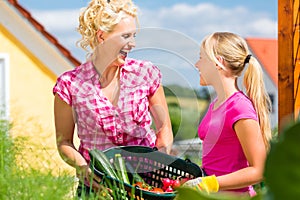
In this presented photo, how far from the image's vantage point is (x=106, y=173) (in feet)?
7.09

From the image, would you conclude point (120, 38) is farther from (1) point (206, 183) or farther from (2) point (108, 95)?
(1) point (206, 183)

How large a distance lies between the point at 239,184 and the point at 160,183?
307 mm

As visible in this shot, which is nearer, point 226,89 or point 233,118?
point 233,118

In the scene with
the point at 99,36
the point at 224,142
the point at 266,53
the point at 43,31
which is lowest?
the point at 224,142

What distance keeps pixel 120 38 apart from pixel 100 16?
0.15 meters

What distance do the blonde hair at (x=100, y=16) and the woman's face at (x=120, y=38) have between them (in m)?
0.02

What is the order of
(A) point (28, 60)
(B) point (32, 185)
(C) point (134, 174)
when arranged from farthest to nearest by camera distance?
(A) point (28, 60) < (C) point (134, 174) < (B) point (32, 185)

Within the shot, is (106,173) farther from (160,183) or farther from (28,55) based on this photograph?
(28,55)

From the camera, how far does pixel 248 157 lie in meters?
2.46

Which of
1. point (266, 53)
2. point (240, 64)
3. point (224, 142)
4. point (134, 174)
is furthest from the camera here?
point (266, 53)

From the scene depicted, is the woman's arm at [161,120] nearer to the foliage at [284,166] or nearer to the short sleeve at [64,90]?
the short sleeve at [64,90]

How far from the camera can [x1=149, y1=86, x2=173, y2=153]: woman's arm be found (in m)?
2.51

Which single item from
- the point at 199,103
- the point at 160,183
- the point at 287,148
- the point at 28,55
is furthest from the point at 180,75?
the point at 28,55

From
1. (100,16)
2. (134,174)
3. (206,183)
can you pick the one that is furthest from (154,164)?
(100,16)
